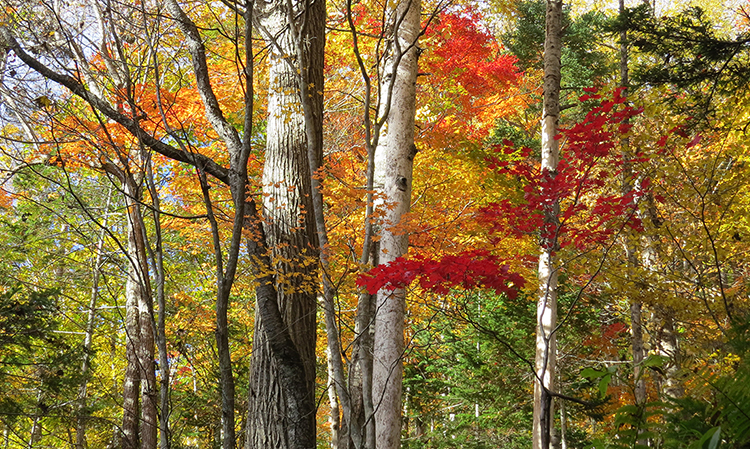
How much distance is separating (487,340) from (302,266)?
6244 mm

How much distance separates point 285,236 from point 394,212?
172 centimetres

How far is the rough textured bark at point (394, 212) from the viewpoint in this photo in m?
4.83

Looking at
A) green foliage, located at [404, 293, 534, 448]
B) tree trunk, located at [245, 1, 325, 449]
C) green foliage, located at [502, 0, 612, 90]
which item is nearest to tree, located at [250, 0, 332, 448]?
tree trunk, located at [245, 1, 325, 449]

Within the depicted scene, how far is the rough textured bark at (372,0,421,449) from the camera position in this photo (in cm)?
483

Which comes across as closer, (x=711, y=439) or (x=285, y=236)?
(x=711, y=439)

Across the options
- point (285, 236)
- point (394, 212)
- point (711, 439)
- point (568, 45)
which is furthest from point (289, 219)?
point (568, 45)

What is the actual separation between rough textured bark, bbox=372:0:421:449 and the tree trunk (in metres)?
0.97

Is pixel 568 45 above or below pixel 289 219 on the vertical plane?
above

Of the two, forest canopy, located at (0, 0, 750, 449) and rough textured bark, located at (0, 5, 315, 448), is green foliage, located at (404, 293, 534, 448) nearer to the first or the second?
forest canopy, located at (0, 0, 750, 449)

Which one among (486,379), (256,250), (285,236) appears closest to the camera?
(256,250)

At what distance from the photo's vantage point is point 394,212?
526cm

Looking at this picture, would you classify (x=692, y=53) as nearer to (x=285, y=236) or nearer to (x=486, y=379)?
(x=285, y=236)

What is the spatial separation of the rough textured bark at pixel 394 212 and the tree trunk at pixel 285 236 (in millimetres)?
972

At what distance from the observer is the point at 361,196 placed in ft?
23.8
